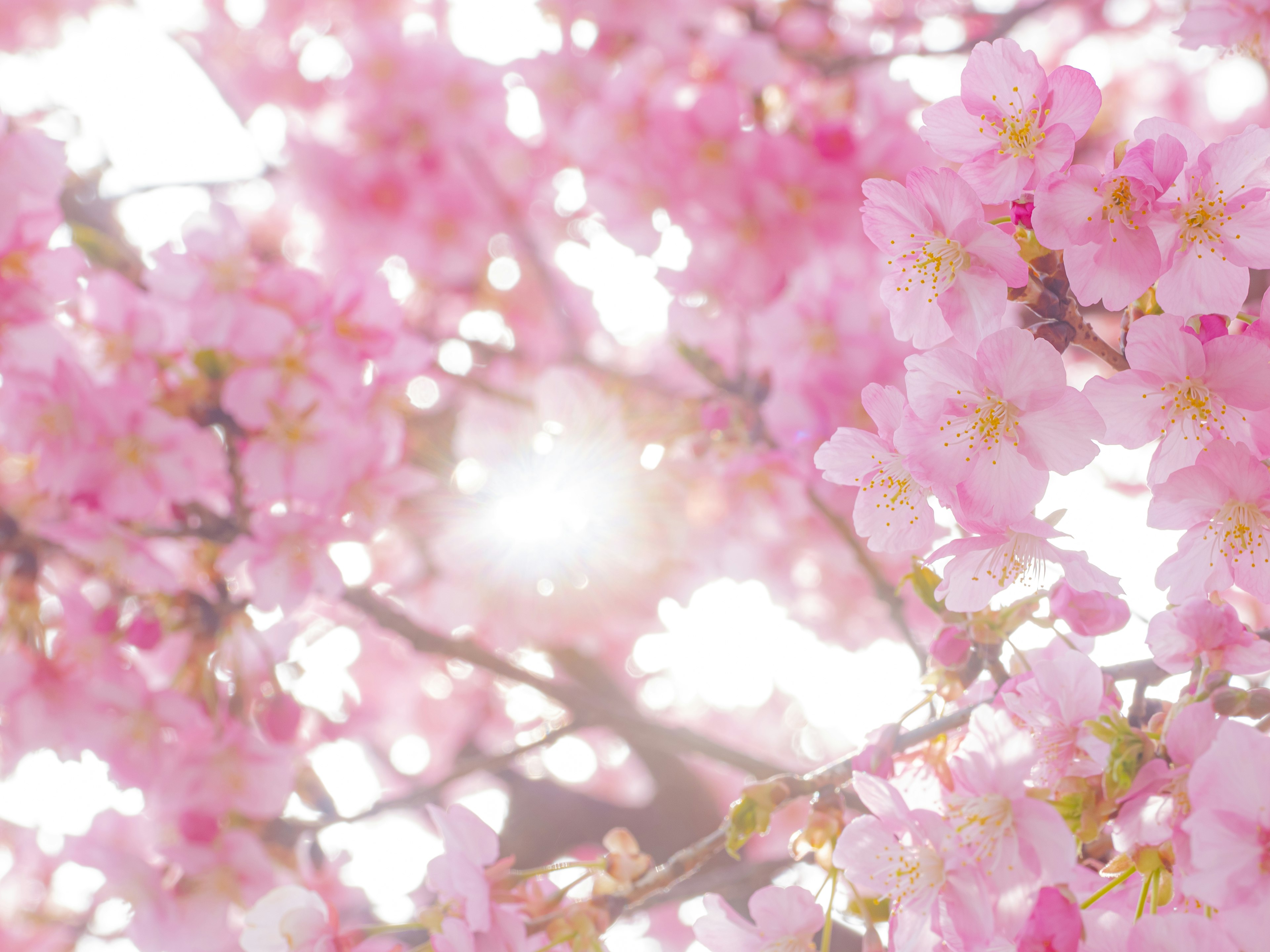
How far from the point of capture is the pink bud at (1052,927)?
77 centimetres

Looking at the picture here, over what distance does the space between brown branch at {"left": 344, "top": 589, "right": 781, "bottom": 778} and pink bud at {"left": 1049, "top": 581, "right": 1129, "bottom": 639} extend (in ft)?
3.26

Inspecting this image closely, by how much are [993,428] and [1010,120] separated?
0.31 meters

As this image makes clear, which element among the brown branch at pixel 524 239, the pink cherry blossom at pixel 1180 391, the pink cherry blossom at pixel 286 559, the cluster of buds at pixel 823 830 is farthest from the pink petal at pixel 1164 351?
the brown branch at pixel 524 239

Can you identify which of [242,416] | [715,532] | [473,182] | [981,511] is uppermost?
[981,511]

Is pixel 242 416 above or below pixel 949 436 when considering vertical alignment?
below

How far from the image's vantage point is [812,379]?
2.24 metres

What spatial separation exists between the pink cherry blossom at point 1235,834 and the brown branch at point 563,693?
113 cm

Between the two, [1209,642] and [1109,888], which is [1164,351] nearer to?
[1209,642]

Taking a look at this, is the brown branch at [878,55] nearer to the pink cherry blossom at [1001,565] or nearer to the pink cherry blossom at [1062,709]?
the pink cherry blossom at [1001,565]

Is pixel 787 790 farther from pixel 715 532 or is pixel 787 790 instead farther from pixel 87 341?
pixel 715 532

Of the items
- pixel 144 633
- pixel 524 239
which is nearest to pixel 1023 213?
pixel 144 633

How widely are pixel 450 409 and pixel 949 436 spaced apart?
2480 millimetres

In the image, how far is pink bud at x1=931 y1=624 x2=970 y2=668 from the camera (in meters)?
1.03

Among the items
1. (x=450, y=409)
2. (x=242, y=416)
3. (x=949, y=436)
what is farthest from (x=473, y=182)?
(x=949, y=436)
